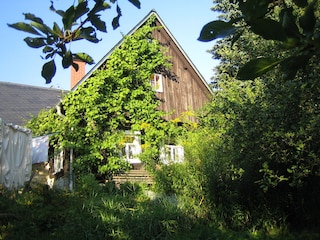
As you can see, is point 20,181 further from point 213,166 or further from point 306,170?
point 306,170

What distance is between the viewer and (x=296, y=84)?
17.8 feet

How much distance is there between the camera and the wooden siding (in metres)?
15.2

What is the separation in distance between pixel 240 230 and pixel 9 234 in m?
4.16

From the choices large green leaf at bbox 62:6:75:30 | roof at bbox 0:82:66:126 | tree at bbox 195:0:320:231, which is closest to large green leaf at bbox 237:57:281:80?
large green leaf at bbox 62:6:75:30

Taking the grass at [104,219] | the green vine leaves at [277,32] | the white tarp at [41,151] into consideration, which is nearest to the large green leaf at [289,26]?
the green vine leaves at [277,32]

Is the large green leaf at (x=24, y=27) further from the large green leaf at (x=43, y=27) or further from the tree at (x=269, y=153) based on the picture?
the tree at (x=269, y=153)

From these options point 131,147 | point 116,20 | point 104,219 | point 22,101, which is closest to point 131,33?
point 131,147

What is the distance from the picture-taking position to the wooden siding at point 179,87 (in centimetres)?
1519

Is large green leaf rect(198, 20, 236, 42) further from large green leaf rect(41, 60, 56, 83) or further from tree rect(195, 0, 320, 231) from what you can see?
tree rect(195, 0, 320, 231)

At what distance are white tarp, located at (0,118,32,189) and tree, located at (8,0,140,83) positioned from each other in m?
7.94

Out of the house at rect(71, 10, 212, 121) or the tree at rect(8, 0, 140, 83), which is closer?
the tree at rect(8, 0, 140, 83)

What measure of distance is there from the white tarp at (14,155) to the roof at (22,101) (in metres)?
3.29

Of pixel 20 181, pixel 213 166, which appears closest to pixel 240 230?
pixel 213 166

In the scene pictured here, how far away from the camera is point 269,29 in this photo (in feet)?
3.03
